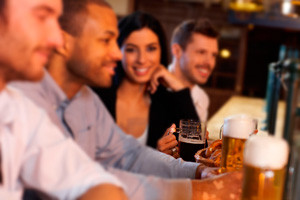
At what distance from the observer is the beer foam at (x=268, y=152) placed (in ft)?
1.65

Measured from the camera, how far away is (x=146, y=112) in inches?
28.5

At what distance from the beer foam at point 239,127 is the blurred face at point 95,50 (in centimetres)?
29

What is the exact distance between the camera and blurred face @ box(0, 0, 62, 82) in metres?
0.36

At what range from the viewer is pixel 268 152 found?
502 millimetres

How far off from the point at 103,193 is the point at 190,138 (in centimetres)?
30

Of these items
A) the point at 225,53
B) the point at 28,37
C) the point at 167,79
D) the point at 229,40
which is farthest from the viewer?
the point at 229,40

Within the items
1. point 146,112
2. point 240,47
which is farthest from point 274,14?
point 146,112

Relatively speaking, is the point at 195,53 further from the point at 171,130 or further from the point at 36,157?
the point at 36,157

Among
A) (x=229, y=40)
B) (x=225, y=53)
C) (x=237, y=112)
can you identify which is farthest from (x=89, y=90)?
(x=229, y=40)

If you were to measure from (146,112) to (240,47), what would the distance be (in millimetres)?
5133

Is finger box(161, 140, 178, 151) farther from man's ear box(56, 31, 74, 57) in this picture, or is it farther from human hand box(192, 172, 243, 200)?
man's ear box(56, 31, 74, 57)

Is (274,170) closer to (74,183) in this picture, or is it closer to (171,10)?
(74,183)

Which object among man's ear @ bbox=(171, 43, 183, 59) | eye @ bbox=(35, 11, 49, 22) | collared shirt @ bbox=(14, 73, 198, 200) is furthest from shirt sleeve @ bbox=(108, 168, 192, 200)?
man's ear @ bbox=(171, 43, 183, 59)

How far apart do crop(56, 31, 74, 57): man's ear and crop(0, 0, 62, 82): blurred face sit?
0.04ft
